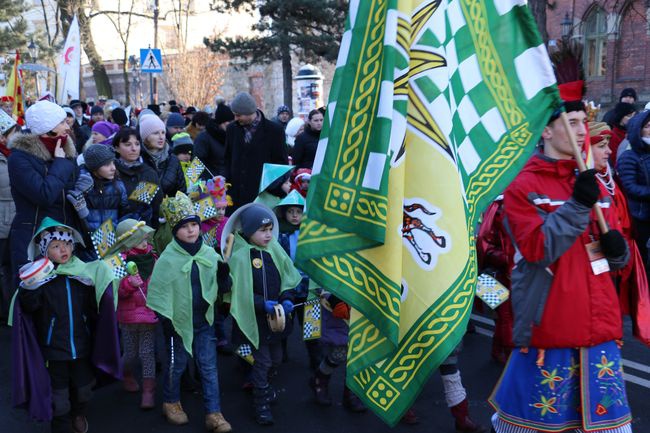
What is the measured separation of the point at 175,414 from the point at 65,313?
42.4 inches

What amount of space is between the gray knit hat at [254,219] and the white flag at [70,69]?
30.2 ft

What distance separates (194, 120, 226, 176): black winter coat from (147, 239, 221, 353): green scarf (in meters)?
3.81

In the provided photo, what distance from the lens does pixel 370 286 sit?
284 centimetres

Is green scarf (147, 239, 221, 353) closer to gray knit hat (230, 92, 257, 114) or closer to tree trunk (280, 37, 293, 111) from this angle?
gray knit hat (230, 92, 257, 114)

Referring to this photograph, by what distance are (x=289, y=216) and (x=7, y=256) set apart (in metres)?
2.83

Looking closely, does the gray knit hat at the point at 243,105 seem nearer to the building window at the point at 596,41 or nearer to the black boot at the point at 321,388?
the black boot at the point at 321,388

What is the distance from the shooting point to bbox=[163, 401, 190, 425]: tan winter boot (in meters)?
5.04

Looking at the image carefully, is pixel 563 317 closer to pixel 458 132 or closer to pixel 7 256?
pixel 458 132

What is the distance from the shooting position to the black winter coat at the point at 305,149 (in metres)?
9.17

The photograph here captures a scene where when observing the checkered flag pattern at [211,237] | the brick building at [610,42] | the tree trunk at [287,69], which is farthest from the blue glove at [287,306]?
the brick building at [610,42]

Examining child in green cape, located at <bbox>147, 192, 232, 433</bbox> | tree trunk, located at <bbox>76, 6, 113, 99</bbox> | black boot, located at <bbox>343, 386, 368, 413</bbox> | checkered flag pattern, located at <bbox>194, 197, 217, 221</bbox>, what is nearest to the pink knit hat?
checkered flag pattern, located at <bbox>194, 197, 217, 221</bbox>

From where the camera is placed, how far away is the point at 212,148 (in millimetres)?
8844

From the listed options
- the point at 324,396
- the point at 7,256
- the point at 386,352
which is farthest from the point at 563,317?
the point at 7,256

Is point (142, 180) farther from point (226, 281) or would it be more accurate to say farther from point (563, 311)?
point (563, 311)
